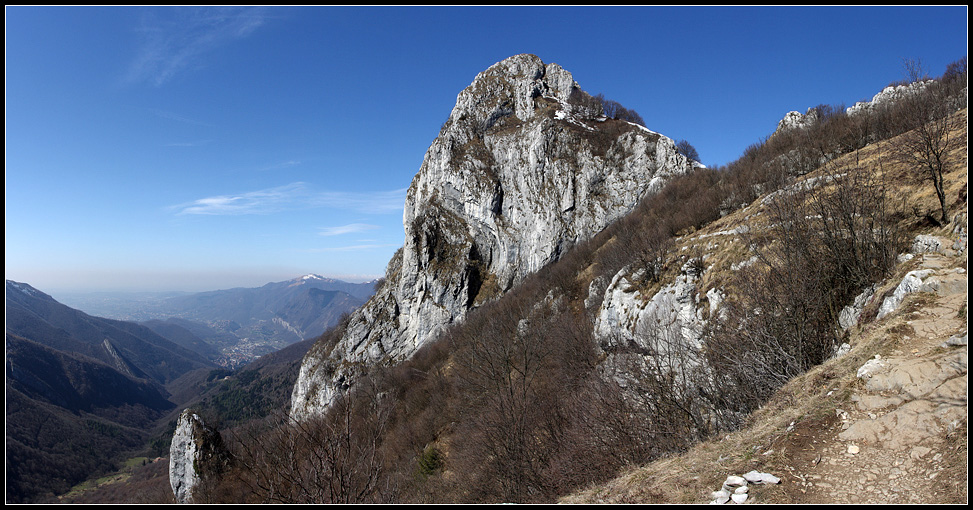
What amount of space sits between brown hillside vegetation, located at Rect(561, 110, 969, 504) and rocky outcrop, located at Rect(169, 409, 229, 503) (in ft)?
109

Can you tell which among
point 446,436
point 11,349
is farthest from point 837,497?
point 11,349

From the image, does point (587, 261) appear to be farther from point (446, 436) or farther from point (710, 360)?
point (710, 360)

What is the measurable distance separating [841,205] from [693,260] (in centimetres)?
572

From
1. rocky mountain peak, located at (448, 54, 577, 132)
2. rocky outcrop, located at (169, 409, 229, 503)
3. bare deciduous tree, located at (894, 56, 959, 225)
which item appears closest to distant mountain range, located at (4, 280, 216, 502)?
rocky outcrop, located at (169, 409, 229, 503)

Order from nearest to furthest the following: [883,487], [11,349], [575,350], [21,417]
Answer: [883,487] → [575,350] → [21,417] → [11,349]

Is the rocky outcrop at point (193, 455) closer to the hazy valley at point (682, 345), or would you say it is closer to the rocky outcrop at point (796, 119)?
the hazy valley at point (682, 345)

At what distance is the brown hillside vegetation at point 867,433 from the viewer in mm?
4289

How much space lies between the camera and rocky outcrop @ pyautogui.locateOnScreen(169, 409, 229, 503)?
2734cm

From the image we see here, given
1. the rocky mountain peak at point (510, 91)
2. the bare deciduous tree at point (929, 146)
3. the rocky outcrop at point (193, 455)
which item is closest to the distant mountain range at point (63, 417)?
the rocky outcrop at point (193, 455)

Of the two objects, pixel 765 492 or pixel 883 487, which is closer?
pixel 883 487

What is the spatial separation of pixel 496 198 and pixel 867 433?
180 feet

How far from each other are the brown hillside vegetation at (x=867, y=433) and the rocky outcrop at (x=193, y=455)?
33.2 metres

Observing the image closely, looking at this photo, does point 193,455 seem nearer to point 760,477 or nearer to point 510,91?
point 760,477

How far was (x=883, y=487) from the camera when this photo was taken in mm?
4207
